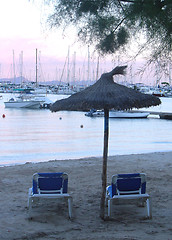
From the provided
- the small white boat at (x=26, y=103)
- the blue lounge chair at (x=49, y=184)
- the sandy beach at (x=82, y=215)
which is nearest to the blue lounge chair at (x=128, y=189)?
the sandy beach at (x=82, y=215)

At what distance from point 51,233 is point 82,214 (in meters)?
1.06

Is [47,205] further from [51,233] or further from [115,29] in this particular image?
[115,29]

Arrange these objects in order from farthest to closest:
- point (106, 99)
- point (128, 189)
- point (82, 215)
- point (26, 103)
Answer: point (26, 103), point (82, 215), point (128, 189), point (106, 99)

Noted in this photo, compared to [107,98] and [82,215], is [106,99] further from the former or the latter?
[82,215]

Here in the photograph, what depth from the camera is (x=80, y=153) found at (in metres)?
21.0

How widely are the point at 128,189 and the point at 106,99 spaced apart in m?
1.50

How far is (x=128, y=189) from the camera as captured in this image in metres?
5.98

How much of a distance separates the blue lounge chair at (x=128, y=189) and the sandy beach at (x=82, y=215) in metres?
0.32

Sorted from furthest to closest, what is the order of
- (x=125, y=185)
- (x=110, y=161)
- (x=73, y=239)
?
(x=110, y=161), (x=125, y=185), (x=73, y=239)

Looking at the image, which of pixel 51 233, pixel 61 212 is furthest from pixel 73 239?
pixel 61 212

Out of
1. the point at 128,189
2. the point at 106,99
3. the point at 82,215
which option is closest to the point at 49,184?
the point at 82,215

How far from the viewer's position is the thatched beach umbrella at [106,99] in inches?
222

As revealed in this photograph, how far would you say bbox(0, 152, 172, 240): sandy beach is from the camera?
5250 mm

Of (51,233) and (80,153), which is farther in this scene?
(80,153)
